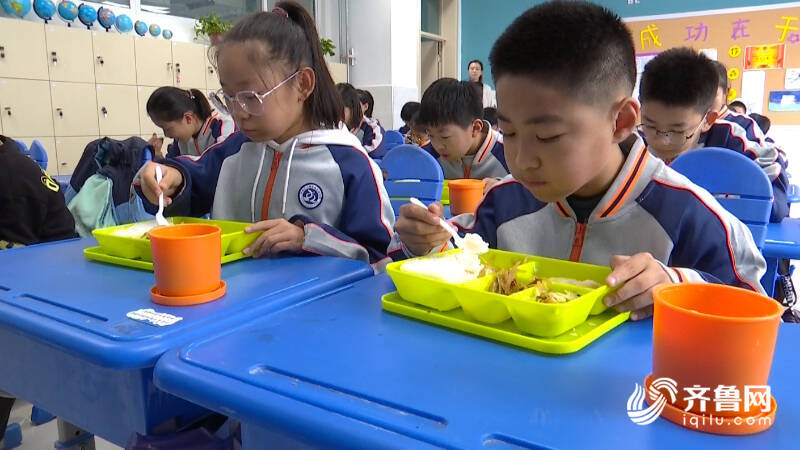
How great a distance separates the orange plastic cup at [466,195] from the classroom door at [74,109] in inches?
170

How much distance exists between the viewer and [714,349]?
1.73 feet

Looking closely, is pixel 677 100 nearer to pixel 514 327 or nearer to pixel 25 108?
pixel 514 327

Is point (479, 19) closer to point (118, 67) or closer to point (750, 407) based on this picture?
point (118, 67)

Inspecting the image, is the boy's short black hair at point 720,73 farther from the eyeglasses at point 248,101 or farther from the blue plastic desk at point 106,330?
the blue plastic desk at point 106,330

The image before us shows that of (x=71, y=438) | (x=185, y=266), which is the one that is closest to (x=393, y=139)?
(x=71, y=438)

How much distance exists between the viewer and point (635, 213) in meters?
1.01

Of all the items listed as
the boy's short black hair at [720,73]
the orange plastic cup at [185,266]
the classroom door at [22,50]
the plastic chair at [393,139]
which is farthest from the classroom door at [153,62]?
the orange plastic cup at [185,266]

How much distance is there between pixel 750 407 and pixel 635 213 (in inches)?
20.5

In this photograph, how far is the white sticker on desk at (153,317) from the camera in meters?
0.81

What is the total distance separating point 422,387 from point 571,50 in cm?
58

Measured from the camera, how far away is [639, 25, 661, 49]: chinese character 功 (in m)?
6.71

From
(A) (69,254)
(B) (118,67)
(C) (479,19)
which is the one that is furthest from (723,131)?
(C) (479,19)

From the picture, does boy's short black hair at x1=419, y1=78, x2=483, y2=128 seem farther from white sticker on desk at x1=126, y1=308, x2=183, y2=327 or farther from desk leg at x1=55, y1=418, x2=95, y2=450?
white sticker on desk at x1=126, y1=308, x2=183, y2=327

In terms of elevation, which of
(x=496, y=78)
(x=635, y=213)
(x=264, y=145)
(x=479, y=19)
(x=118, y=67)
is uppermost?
(x=479, y=19)
